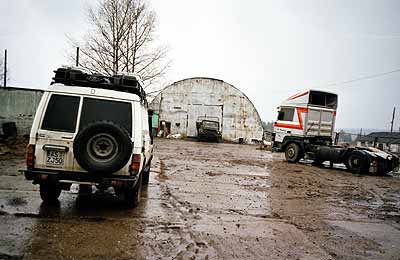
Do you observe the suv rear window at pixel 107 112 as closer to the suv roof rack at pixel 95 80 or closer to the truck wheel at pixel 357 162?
the suv roof rack at pixel 95 80

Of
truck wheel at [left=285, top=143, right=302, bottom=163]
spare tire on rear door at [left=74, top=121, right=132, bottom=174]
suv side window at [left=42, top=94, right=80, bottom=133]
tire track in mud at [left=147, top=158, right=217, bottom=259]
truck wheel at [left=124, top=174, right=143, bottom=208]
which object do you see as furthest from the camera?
truck wheel at [left=285, top=143, right=302, bottom=163]

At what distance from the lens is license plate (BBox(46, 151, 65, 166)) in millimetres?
5453

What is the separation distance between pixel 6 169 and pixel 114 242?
23.5ft

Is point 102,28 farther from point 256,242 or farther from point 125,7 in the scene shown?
point 256,242

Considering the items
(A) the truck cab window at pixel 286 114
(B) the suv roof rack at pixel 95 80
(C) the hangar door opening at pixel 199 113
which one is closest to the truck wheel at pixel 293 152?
(A) the truck cab window at pixel 286 114

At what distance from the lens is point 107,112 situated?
19.2 ft

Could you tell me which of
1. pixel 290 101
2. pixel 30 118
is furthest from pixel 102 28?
pixel 290 101

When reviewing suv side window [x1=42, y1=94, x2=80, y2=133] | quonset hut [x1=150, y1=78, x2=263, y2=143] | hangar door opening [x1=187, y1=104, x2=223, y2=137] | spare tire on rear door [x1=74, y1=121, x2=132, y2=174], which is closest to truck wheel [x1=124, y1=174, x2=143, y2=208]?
spare tire on rear door [x1=74, y1=121, x2=132, y2=174]

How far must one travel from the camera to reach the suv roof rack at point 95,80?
6.29 metres

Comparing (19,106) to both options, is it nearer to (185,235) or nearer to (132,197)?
(132,197)

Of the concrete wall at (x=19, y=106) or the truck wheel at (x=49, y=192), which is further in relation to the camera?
the concrete wall at (x=19, y=106)

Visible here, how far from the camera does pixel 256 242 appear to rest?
16.3 feet

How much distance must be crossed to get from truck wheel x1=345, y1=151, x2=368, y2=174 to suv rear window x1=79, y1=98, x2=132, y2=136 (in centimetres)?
1286

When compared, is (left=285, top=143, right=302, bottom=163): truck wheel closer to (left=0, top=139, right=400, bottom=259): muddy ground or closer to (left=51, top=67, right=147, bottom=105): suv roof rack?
(left=0, top=139, right=400, bottom=259): muddy ground
